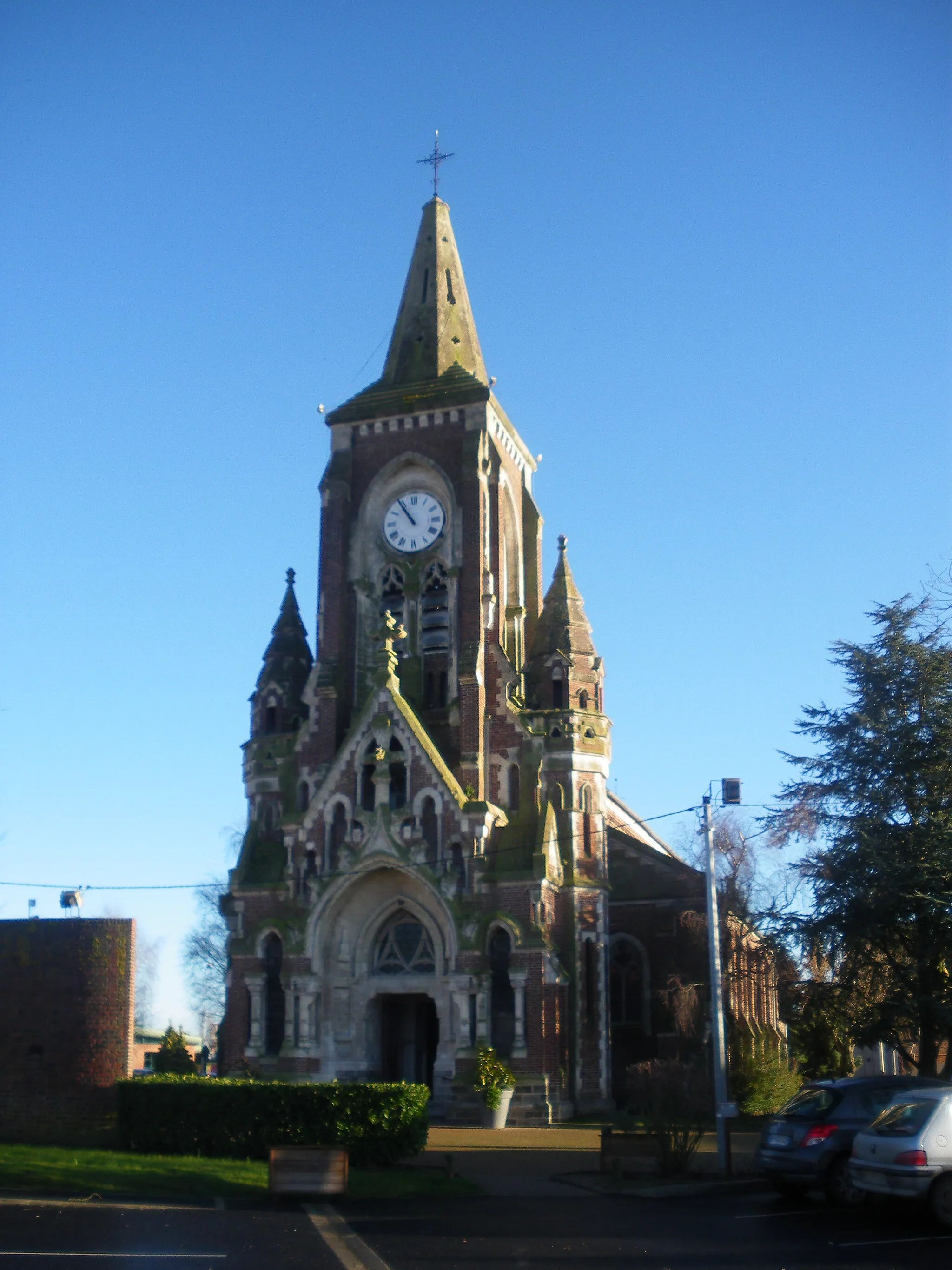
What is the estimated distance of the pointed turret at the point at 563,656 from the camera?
42094 millimetres

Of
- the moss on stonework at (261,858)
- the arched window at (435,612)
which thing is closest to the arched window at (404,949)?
the moss on stonework at (261,858)

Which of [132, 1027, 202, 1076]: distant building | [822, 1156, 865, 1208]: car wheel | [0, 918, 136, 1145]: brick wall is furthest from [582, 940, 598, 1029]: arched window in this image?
[132, 1027, 202, 1076]: distant building

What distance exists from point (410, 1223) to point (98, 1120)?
8.98 meters

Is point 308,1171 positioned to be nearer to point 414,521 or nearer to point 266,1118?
point 266,1118

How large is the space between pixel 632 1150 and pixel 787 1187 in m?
3.56

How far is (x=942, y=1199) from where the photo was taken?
16000mm

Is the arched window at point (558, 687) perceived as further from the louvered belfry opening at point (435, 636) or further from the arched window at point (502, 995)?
the arched window at point (502, 995)

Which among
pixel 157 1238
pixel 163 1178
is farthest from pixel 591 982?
pixel 157 1238

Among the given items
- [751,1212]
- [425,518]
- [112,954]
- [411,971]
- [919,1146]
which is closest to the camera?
[919,1146]

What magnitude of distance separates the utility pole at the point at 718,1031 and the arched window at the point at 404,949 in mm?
16652

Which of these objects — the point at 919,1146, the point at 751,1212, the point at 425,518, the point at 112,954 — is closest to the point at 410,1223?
the point at 751,1212

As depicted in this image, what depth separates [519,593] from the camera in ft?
157

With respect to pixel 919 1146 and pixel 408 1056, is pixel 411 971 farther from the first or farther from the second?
pixel 919 1146

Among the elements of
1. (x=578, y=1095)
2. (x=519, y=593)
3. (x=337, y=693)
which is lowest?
(x=578, y=1095)
